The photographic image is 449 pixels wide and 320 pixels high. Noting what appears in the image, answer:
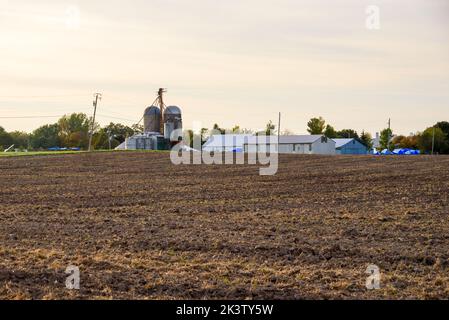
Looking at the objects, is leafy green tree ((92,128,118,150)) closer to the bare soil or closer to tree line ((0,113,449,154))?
tree line ((0,113,449,154))

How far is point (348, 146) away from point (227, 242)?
110556 millimetres

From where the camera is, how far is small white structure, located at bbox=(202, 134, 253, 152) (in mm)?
109875

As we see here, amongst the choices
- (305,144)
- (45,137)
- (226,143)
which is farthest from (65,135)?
(305,144)

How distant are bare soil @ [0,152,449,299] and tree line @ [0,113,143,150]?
107m

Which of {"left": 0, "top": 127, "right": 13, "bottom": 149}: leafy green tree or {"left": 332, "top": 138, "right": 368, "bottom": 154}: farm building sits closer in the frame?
{"left": 332, "top": 138, "right": 368, "bottom": 154}: farm building

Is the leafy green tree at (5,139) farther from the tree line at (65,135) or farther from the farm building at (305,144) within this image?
the farm building at (305,144)

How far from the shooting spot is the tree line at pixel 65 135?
5221 inches

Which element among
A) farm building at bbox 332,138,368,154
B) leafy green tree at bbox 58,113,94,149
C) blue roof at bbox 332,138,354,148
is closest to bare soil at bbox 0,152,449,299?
farm building at bbox 332,138,368,154

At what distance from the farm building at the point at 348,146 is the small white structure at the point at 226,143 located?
20.3 m

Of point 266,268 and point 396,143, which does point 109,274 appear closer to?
point 266,268

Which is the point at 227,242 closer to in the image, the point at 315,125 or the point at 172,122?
Result: the point at 172,122

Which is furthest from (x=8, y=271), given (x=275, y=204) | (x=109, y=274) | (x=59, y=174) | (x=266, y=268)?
(x=59, y=174)

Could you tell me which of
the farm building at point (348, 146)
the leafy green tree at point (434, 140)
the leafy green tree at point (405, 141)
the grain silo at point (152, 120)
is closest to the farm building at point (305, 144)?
the farm building at point (348, 146)

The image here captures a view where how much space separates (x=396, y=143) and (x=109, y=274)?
134337 millimetres
